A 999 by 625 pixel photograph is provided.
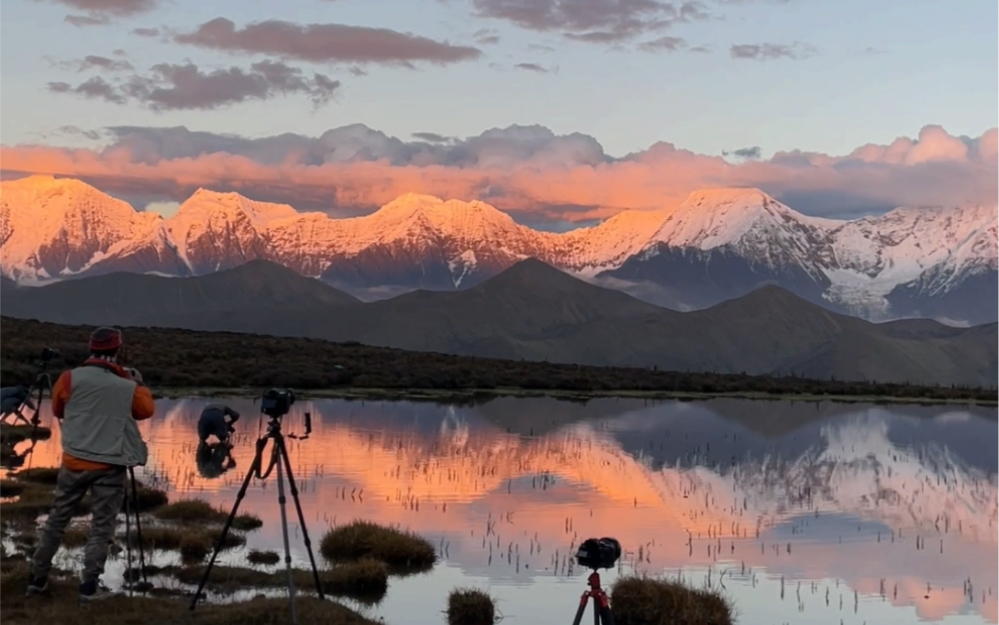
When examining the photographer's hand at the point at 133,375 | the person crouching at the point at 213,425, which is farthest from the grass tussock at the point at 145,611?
the person crouching at the point at 213,425

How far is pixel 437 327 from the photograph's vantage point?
182m

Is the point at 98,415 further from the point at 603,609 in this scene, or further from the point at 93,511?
the point at 603,609

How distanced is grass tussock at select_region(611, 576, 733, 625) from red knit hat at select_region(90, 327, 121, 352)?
18.8ft

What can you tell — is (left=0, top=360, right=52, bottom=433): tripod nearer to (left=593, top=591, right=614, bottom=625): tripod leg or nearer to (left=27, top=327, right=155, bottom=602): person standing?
(left=27, top=327, right=155, bottom=602): person standing

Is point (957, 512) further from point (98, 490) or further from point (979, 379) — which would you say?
point (979, 379)

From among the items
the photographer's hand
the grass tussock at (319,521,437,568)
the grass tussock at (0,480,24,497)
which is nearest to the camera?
the photographer's hand

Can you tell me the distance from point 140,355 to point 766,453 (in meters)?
32.1

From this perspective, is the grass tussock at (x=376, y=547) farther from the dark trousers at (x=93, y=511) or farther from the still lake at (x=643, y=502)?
the dark trousers at (x=93, y=511)

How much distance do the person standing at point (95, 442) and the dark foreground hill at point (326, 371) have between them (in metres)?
29.6

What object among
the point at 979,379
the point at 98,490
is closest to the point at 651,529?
the point at 98,490

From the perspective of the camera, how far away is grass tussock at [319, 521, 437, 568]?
54.1 feet

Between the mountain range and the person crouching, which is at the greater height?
the mountain range

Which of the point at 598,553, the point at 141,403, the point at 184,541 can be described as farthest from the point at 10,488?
the point at 598,553

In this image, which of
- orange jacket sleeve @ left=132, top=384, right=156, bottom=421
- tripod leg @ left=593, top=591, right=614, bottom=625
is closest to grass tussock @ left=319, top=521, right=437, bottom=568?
orange jacket sleeve @ left=132, top=384, right=156, bottom=421
